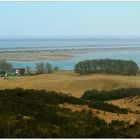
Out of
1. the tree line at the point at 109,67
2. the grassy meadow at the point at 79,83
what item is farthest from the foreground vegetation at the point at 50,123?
the tree line at the point at 109,67

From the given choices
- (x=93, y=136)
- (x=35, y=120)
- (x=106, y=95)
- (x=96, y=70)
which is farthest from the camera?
(x=96, y=70)

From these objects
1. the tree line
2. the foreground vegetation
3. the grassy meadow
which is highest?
the foreground vegetation

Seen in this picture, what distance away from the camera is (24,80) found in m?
57.4

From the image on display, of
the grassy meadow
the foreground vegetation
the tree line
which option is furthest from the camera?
the tree line

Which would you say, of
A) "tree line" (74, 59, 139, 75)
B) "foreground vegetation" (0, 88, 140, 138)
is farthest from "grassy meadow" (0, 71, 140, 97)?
"foreground vegetation" (0, 88, 140, 138)

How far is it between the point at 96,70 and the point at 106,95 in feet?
98.0

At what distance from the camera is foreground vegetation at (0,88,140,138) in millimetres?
11086

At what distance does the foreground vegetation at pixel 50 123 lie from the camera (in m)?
11.1

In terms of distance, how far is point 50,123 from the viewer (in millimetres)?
12922

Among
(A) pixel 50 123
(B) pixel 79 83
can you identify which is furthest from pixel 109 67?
(A) pixel 50 123

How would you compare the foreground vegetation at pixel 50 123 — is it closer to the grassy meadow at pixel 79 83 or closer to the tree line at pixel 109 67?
the grassy meadow at pixel 79 83

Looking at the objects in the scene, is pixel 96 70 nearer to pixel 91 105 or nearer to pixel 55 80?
pixel 55 80

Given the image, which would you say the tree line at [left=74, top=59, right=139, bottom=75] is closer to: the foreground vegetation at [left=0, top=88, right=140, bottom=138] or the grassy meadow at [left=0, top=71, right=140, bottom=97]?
the grassy meadow at [left=0, top=71, right=140, bottom=97]

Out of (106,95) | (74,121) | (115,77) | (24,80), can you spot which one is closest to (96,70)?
(115,77)
